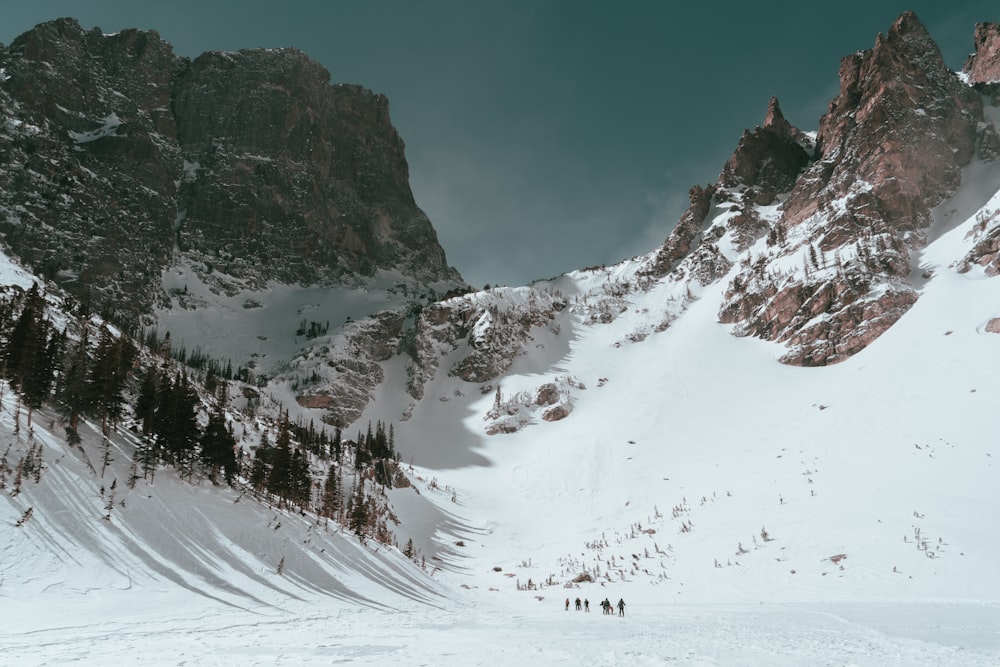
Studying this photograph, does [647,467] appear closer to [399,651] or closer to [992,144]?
[399,651]

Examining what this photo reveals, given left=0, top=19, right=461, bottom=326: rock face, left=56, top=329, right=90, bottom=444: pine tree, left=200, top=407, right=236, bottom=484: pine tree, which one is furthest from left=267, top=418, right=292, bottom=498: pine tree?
left=0, top=19, right=461, bottom=326: rock face

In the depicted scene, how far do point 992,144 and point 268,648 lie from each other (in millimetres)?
137999

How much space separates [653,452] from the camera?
6188cm

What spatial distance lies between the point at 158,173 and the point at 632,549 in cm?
17626

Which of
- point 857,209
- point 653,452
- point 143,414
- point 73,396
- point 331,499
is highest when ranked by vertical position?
point 857,209

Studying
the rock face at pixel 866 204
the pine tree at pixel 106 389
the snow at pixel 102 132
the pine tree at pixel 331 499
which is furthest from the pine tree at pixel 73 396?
the snow at pixel 102 132

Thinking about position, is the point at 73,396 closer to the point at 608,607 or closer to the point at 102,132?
the point at 608,607

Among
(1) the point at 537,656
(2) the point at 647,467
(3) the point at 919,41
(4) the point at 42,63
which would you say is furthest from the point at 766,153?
(4) the point at 42,63

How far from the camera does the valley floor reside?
10664mm

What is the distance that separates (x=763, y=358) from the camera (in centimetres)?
8288

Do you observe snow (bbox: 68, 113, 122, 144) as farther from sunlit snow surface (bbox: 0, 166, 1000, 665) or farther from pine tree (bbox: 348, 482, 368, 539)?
pine tree (bbox: 348, 482, 368, 539)

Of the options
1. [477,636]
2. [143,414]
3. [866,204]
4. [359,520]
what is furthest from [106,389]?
[866,204]

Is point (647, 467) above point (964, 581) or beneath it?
above

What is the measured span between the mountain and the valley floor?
19 centimetres
